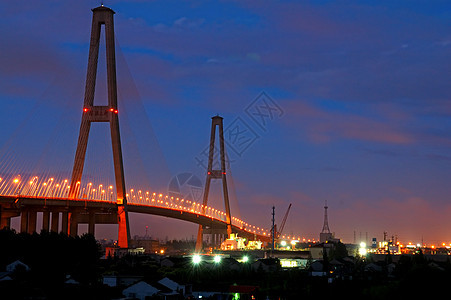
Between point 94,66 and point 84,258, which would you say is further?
point 94,66

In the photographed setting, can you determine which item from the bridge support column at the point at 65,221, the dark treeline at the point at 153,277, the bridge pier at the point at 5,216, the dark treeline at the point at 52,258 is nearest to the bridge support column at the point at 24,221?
the bridge pier at the point at 5,216

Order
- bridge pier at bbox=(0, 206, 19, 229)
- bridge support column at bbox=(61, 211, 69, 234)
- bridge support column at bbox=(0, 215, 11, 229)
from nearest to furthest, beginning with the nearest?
bridge pier at bbox=(0, 206, 19, 229)
bridge support column at bbox=(0, 215, 11, 229)
bridge support column at bbox=(61, 211, 69, 234)

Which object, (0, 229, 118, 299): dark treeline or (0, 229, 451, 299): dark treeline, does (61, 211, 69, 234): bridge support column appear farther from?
(0, 229, 118, 299): dark treeline

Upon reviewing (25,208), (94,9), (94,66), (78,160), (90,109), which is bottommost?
(25,208)

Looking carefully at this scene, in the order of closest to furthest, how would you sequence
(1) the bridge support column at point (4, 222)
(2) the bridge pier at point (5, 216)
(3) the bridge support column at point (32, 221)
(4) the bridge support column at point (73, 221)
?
(2) the bridge pier at point (5, 216)
(1) the bridge support column at point (4, 222)
(3) the bridge support column at point (32, 221)
(4) the bridge support column at point (73, 221)

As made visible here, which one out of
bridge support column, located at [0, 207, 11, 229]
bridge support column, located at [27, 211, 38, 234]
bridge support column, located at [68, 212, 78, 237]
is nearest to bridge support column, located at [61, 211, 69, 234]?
bridge support column, located at [68, 212, 78, 237]

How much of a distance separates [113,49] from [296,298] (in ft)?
86.6

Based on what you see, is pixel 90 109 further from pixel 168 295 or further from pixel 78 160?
pixel 168 295

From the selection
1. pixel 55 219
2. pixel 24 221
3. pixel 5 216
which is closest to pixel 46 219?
pixel 55 219

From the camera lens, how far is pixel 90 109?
4828cm

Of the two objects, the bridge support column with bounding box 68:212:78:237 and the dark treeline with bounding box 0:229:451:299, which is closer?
the dark treeline with bounding box 0:229:451:299

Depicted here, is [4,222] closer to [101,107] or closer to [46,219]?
[46,219]

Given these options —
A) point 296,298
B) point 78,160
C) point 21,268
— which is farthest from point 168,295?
point 78,160

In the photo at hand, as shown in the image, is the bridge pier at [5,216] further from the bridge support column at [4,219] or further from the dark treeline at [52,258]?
the dark treeline at [52,258]
